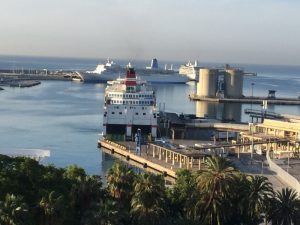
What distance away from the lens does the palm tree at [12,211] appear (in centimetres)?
1739

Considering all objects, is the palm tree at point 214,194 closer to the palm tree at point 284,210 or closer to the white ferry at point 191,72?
the palm tree at point 284,210

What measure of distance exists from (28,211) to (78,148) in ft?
120

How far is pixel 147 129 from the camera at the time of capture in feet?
188

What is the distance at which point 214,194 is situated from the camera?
2241 cm

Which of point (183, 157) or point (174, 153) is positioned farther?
point (174, 153)

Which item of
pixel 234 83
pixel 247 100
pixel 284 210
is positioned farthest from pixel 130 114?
pixel 234 83

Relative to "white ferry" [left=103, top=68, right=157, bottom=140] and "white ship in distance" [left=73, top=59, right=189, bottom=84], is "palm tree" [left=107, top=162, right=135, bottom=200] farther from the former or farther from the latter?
"white ship in distance" [left=73, top=59, right=189, bottom=84]

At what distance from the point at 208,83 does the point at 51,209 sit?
103072 millimetres

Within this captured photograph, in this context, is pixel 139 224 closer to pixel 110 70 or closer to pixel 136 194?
pixel 136 194

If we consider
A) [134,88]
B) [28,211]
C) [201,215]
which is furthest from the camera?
[134,88]

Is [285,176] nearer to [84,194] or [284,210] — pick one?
[284,210]

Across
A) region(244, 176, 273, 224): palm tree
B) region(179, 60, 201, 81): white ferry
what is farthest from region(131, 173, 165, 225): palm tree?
region(179, 60, 201, 81): white ferry

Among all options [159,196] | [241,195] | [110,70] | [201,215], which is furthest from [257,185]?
[110,70]

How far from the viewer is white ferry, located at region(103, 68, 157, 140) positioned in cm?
5728
